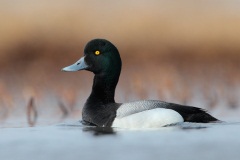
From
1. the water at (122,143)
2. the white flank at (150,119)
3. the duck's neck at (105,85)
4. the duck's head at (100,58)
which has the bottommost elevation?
the water at (122,143)

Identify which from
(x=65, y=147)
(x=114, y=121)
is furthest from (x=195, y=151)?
(x=114, y=121)

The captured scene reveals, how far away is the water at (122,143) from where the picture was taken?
1033cm

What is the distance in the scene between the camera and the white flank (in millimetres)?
12625

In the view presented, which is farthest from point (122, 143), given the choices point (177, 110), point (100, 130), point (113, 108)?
point (113, 108)

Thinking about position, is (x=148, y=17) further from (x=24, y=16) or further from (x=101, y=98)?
(x=101, y=98)

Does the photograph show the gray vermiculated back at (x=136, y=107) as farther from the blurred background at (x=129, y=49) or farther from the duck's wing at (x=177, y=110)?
the blurred background at (x=129, y=49)

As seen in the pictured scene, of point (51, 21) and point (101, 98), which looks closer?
point (101, 98)

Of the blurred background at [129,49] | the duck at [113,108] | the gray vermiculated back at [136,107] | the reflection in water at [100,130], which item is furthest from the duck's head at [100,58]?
the blurred background at [129,49]

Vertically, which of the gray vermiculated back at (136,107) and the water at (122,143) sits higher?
the gray vermiculated back at (136,107)

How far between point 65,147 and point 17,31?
27.3ft

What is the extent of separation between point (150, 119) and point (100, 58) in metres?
1.43

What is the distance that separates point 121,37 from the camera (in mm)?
19859

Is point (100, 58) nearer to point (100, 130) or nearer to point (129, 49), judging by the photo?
point (100, 130)

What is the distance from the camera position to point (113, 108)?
1312cm
